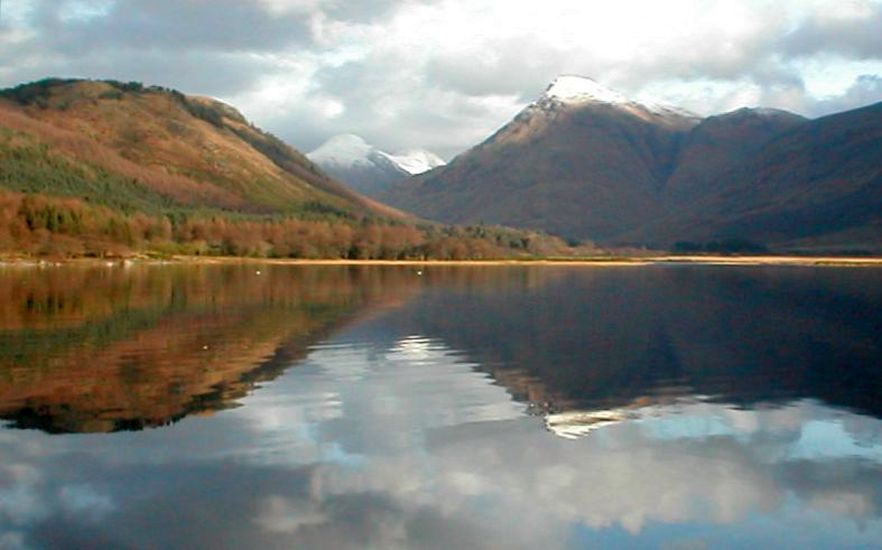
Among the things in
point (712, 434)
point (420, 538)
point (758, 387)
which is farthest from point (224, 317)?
point (420, 538)

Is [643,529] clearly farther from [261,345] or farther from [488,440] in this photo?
[261,345]

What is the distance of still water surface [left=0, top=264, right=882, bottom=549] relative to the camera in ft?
63.6

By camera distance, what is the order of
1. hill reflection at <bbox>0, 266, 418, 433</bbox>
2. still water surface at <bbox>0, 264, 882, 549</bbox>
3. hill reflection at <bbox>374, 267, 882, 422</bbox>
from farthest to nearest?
hill reflection at <bbox>374, 267, 882, 422</bbox>
hill reflection at <bbox>0, 266, 418, 433</bbox>
still water surface at <bbox>0, 264, 882, 549</bbox>

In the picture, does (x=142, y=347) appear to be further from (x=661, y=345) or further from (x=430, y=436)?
(x=661, y=345)

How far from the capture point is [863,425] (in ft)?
98.8

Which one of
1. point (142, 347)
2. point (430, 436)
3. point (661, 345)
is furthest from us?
point (661, 345)

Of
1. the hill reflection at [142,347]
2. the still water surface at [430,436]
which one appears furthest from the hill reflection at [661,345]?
the hill reflection at [142,347]

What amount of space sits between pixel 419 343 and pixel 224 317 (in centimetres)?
1670

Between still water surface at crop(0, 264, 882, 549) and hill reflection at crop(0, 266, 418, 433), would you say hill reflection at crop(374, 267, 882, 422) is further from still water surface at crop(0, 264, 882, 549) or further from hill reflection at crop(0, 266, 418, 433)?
hill reflection at crop(0, 266, 418, 433)

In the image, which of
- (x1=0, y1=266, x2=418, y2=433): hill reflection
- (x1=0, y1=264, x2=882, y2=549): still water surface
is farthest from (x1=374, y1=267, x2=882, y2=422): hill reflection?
(x1=0, y1=266, x2=418, y2=433): hill reflection

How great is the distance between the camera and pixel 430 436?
2750 centimetres

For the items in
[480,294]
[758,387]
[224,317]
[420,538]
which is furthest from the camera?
[480,294]

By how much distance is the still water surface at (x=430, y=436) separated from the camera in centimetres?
1939

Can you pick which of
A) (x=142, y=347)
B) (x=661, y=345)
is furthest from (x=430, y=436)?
(x=661, y=345)
